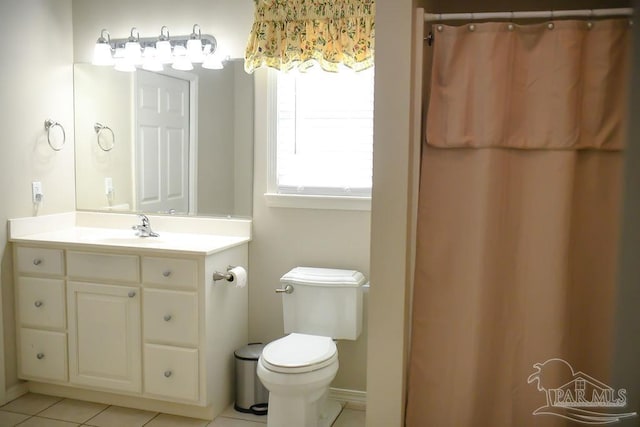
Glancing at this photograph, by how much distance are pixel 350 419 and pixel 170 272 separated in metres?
A: 1.25

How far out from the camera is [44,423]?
9.93 feet

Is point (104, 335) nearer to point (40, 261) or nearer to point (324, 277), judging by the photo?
point (40, 261)

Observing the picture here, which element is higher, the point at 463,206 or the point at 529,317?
the point at 463,206

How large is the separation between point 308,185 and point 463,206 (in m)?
1.19

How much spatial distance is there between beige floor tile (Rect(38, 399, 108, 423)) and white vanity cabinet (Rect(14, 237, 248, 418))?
0.15 ft

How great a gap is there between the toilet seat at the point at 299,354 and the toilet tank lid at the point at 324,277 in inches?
11.4

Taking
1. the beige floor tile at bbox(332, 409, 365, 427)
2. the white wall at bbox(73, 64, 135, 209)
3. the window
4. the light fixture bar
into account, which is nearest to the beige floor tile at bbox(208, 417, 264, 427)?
the beige floor tile at bbox(332, 409, 365, 427)

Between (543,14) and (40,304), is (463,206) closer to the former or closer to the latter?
(543,14)

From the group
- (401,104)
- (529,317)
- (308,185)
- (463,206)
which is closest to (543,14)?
(401,104)

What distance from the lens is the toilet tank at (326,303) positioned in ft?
10.1

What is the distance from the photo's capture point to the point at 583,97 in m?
2.18

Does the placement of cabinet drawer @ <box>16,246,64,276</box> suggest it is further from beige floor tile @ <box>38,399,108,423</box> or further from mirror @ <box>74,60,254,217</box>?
beige floor tile @ <box>38,399,108,423</box>

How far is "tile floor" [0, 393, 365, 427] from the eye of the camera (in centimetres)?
304

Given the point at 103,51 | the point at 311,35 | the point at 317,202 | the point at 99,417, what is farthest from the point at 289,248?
the point at 103,51
